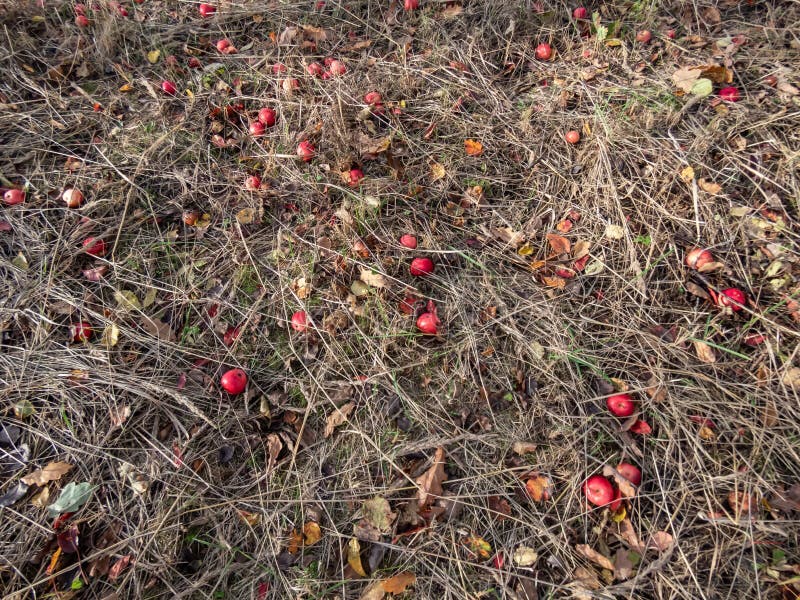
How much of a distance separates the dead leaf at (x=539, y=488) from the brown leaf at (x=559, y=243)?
4.06 feet

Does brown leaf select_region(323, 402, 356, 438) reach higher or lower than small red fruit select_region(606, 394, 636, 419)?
lower

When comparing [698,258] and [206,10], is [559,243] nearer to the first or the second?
[698,258]

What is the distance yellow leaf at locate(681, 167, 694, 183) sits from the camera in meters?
2.57

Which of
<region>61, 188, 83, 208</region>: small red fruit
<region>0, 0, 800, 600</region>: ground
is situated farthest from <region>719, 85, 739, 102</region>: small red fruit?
<region>61, 188, 83, 208</region>: small red fruit

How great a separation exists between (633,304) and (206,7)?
395 centimetres

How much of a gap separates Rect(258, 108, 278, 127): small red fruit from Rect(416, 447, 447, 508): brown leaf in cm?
242

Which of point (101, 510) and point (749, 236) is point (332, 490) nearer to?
point (101, 510)

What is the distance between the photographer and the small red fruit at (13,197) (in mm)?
2717

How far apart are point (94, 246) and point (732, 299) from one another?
3418 millimetres

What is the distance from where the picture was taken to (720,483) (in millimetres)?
1957

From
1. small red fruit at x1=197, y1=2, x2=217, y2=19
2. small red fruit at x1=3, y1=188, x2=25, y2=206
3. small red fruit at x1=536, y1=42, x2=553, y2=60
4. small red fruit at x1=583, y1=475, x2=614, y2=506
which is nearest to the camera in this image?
small red fruit at x1=583, y1=475, x2=614, y2=506

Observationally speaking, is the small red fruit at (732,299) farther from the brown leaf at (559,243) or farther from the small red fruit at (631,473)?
the small red fruit at (631,473)

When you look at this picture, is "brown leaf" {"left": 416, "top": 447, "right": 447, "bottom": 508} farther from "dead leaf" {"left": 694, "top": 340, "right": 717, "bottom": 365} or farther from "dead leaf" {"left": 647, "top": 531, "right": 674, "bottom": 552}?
"dead leaf" {"left": 694, "top": 340, "right": 717, "bottom": 365}

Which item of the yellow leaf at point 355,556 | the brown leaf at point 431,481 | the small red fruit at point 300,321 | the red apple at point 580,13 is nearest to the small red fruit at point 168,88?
the small red fruit at point 300,321
